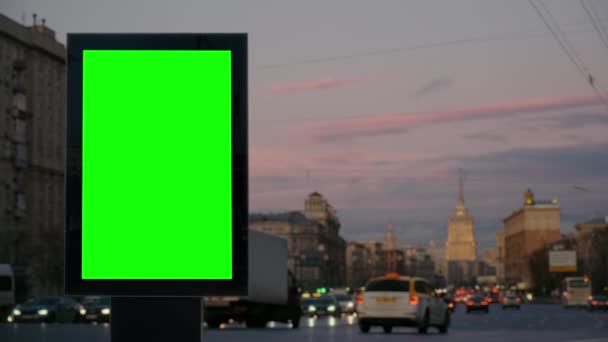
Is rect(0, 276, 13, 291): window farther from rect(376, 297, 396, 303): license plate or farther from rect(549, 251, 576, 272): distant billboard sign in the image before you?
rect(549, 251, 576, 272): distant billboard sign

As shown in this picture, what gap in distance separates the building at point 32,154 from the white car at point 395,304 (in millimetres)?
57195

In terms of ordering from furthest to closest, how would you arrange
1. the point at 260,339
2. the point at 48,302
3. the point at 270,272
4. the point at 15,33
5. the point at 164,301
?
the point at 15,33
the point at 48,302
the point at 270,272
the point at 260,339
the point at 164,301

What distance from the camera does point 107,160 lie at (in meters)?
6.21

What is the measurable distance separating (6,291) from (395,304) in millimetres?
35648

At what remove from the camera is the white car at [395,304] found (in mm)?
35406

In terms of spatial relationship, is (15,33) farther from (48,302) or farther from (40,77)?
(48,302)

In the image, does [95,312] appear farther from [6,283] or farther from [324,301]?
[324,301]

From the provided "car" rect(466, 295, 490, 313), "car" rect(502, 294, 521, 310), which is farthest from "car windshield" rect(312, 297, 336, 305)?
"car" rect(502, 294, 521, 310)

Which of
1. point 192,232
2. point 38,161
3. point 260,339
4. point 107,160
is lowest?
point 260,339

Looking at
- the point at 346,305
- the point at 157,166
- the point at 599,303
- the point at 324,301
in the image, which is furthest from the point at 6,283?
the point at 157,166

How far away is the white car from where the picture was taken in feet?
116

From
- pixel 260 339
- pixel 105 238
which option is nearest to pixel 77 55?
pixel 105 238

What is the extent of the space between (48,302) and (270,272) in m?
17.6

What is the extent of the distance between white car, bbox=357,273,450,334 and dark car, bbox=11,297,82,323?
2400 centimetres
